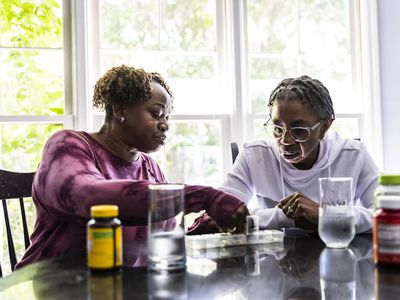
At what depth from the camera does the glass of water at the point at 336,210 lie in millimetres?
1170

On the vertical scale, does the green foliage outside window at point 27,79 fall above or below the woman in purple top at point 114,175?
above

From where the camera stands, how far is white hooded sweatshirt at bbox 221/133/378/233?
1.86 metres

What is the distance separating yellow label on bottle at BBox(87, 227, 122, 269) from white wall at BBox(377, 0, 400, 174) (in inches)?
93.2

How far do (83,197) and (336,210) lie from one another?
1.95ft

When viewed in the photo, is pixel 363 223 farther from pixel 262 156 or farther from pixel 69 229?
pixel 69 229

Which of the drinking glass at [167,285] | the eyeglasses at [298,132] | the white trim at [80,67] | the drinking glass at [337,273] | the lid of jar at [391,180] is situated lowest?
the drinking glass at [337,273]

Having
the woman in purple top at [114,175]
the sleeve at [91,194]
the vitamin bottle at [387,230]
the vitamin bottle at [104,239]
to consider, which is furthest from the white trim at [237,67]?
the vitamin bottle at [104,239]

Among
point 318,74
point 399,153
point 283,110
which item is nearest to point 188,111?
point 318,74

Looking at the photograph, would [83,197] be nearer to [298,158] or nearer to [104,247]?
[104,247]

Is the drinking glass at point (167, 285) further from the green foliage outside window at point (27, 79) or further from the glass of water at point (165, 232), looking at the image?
the green foliage outside window at point (27, 79)

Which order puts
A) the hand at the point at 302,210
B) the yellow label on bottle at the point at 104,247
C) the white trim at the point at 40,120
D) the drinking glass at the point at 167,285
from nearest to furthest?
the drinking glass at the point at 167,285 < the yellow label on bottle at the point at 104,247 < the hand at the point at 302,210 < the white trim at the point at 40,120

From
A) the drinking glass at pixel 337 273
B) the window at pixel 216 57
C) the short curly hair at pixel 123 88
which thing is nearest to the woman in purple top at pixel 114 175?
the short curly hair at pixel 123 88

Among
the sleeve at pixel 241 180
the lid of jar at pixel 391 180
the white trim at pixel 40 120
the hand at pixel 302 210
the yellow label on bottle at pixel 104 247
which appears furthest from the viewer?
the white trim at pixel 40 120

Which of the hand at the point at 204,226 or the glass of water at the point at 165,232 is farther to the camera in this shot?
the hand at the point at 204,226
